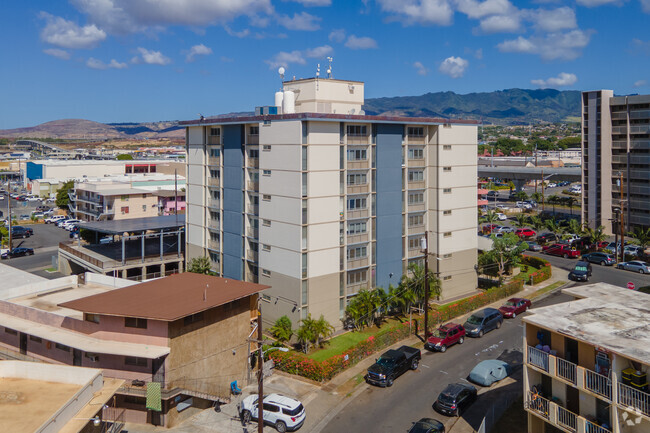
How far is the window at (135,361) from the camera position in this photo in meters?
29.5

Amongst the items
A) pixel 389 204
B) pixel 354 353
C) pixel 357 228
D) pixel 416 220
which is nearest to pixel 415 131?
pixel 389 204

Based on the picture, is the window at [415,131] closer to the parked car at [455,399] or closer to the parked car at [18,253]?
the parked car at [455,399]

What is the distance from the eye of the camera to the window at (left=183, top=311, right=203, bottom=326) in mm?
30156

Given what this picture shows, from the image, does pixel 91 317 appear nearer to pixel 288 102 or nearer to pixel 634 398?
pixel 288 102

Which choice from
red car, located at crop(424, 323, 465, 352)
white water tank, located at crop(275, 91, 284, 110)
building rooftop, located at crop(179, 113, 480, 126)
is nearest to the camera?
red car, located at crop(424, 323, 465, 352)

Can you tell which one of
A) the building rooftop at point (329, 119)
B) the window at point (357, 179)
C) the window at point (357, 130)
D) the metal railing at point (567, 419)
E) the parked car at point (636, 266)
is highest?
the building rooftop at point (329, 119)

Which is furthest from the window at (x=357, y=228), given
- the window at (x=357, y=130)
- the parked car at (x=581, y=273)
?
the parked car at (x=581, y=273)

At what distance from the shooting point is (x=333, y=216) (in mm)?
43250

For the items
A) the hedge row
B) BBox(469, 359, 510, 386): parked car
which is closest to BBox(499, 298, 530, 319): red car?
the hedge row

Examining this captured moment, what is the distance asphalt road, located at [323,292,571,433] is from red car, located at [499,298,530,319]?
2.78 meters

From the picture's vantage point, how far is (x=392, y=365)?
115 feet

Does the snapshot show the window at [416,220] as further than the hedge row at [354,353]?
Yes

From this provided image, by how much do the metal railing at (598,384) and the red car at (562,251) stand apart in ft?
171

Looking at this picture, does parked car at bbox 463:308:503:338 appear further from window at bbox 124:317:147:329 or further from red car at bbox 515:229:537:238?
red car at bbox 515:229:537:238
